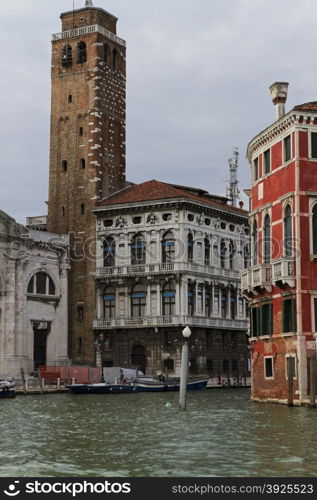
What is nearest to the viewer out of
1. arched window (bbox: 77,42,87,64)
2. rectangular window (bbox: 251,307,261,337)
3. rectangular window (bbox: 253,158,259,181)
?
rectangular window (bbox: 251,307,261,337)

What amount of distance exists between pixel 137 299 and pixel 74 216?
7102 mm

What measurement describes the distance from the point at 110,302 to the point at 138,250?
3.86m

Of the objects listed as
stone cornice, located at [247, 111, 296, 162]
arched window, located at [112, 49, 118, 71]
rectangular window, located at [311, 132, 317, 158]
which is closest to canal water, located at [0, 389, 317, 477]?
rectangular window, located at [311, 132, 317, 158]

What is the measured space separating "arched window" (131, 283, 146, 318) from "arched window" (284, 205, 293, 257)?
28118 millimetres

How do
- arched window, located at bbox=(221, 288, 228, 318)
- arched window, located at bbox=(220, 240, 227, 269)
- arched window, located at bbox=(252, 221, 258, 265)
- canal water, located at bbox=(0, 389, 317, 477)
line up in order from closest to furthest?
canal water, located at bbox=(0, 389, 317, 477) < arched window, located at bbox=(252, 221, 258, 265) < arched window, located at bbox=(221, 288, 228, 318) < arched window, located at bbox=(220, 240, 227, 269)

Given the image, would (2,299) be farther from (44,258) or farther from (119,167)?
(119,167)

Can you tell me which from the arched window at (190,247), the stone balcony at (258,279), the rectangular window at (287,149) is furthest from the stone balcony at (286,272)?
the arched window at (190,247)

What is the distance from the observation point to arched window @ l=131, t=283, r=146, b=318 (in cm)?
5606

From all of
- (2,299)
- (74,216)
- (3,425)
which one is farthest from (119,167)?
(3,425)

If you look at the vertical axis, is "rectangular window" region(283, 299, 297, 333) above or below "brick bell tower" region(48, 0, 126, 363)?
below

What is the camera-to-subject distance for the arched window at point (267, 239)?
29953mm

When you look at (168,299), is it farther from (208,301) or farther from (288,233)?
(288,233)

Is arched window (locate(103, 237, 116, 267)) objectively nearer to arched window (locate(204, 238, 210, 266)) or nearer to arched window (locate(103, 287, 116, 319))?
arched window (locate(103, 287, 116, 319))

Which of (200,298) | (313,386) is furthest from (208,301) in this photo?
(313,386)
